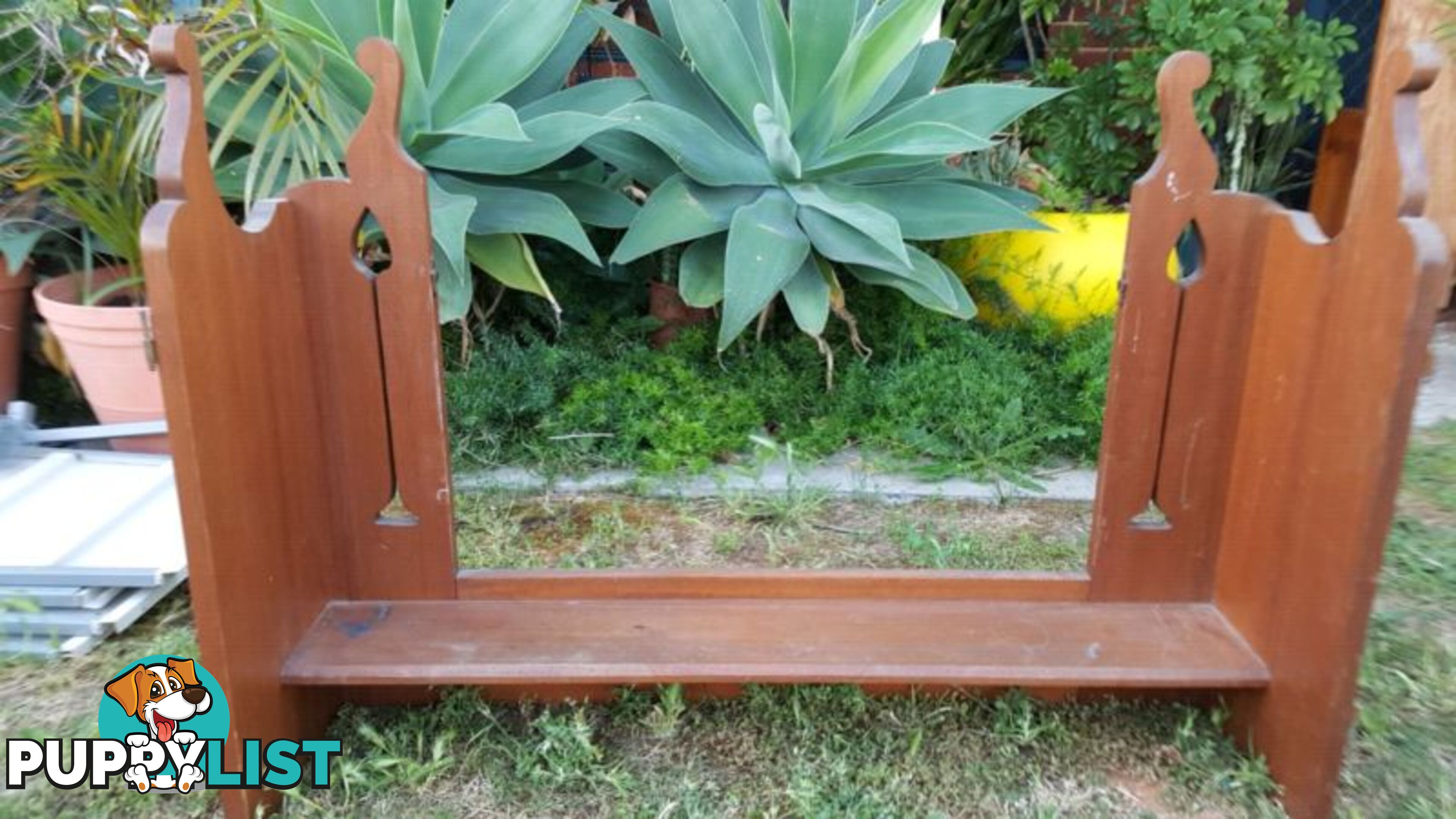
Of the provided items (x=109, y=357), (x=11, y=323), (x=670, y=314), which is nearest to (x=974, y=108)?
(x=670, y=314)

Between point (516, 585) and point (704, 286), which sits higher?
point (704, 286)

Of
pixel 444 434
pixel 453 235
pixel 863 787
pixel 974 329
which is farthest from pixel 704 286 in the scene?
pixel 863 787

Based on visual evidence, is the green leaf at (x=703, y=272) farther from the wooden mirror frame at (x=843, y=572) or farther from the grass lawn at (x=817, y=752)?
the grass lawn at (x=817, y=752)

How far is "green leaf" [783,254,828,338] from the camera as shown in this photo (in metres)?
2.47

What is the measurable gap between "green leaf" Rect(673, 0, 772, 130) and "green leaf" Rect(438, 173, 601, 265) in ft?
1.52

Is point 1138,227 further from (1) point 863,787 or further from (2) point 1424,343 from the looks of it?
(1) point 863,787

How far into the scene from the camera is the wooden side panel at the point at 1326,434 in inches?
48.3

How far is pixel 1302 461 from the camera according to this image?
1402 millimetres

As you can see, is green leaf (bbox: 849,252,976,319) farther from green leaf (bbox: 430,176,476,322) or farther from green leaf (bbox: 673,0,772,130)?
green leaf (bbox: 430,176,476,322)

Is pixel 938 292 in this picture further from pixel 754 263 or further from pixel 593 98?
pixel 593 98

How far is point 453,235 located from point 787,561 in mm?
945

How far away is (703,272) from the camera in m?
2.55

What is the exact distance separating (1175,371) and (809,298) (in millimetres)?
1053

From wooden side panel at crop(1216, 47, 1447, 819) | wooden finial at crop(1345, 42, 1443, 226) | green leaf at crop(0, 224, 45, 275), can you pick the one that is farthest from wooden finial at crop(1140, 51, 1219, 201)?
green leaf at crop(0, 224, 45, 275)
